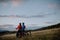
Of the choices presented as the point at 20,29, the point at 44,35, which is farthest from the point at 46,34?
the point at 20,29

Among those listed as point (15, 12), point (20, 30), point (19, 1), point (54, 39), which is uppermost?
point (19, 1)

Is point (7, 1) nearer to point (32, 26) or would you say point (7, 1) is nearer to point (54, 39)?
point (32, 26)

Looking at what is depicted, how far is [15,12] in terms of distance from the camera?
8.66 feet

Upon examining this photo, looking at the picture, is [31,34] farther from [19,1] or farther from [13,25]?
[19,1]

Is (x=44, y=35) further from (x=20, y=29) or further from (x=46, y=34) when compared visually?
(x=20, y=29)

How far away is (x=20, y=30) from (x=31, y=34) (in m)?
0.19

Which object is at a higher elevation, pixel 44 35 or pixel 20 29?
pixel 20 29

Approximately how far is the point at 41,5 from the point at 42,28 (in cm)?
38

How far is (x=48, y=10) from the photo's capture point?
2.66m

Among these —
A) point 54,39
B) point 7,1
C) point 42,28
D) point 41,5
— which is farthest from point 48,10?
point 7,1

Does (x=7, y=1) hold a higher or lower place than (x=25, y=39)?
higher

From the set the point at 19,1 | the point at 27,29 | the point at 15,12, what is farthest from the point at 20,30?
the point at 19,1

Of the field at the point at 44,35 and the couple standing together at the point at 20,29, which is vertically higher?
the couple standing together at the point at 20,29

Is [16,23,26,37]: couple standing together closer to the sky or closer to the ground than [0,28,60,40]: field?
closer to the sky
